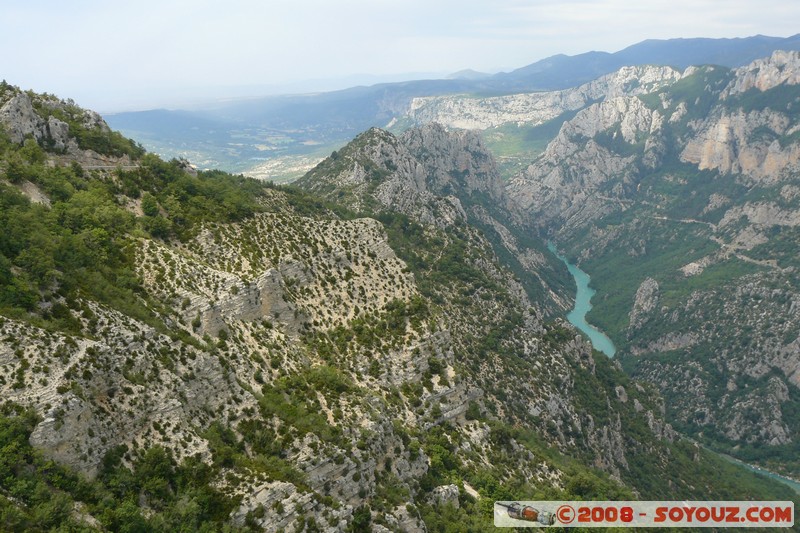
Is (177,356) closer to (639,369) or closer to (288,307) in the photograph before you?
(288,307)

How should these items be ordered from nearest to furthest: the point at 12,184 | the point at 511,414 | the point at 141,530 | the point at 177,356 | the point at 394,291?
the point at 141,530 < the point at 177,356 < the point at 12,184 < the point at 394,291 < the point at 511,414

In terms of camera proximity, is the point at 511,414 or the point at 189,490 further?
the point at 511,414

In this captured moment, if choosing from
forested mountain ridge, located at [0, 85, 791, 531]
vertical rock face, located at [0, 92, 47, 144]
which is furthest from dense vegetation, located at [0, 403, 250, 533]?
vertical rock face, located at [0, 92, 47, 144]

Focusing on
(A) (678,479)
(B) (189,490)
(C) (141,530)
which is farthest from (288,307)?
(A) (678,479)

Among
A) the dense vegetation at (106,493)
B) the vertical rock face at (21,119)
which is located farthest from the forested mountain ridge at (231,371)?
the vertical rock face at (21,119)

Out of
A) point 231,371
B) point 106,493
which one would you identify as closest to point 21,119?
point 231,371

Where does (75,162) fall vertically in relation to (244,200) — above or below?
above

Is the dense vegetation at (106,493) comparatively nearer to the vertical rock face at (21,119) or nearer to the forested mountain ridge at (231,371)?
the forested mountain ridge at (231,371)

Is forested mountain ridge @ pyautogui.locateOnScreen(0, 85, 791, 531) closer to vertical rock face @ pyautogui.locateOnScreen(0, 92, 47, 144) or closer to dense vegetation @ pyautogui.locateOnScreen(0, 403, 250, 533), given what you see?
dense vegetation @ pyautogui.locateOnScreen(0, 403, 250, 533)

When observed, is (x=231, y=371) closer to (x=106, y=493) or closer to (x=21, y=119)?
(x=106, y=493)
